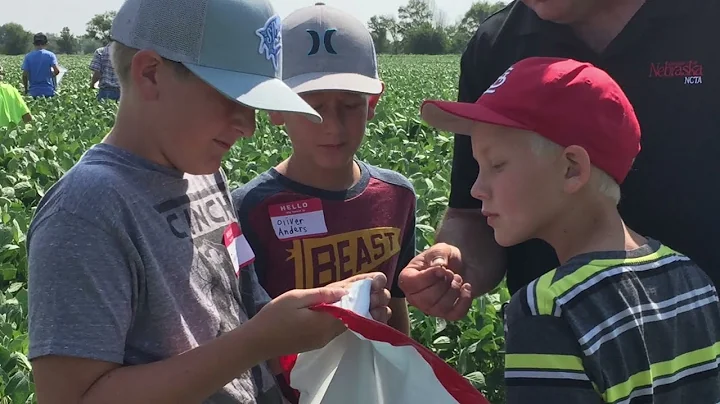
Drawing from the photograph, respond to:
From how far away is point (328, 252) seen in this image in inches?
109

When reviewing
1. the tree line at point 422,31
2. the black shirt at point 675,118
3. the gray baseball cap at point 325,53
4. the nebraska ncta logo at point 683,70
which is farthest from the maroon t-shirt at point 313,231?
the tree line at point 422,31

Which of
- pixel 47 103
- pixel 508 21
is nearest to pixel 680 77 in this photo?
pixel 508 21

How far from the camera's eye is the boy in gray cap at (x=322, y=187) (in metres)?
2.75

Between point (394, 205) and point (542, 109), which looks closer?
point (542, 109)

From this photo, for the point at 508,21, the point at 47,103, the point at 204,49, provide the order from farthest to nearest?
the point at 47,103 → the point at 508,21 → the point at 204,49

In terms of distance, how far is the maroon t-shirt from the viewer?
275 cm

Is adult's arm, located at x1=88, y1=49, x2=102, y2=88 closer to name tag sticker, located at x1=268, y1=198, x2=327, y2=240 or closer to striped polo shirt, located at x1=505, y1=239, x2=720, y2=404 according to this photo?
name tag sticker, located at x1=268, y1=198, x2=327, y2=240

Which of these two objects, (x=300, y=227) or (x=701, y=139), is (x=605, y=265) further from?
(x=300, y=227)

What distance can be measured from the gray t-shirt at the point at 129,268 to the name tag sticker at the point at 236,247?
2cm

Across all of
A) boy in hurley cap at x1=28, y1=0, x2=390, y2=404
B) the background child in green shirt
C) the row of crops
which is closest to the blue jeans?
the row of crops

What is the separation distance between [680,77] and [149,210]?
4.84 ft

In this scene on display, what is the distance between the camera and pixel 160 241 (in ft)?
6.15

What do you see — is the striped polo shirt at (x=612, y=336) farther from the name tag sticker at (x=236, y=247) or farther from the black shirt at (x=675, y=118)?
the name tag sticker at (x=236, y=247)

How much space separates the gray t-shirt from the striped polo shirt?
72cm
